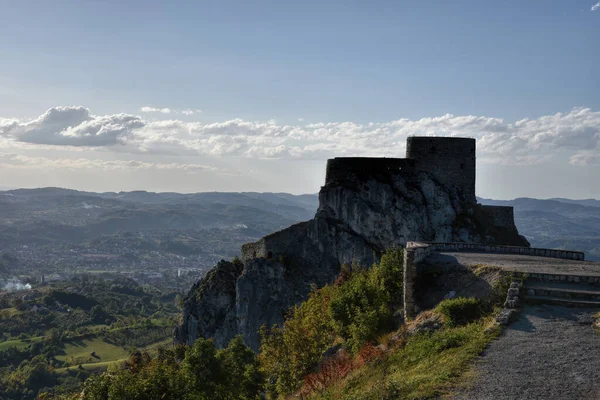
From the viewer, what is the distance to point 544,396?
12602 mm

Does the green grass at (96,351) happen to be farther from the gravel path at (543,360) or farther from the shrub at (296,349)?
the gravel path at (543,360)

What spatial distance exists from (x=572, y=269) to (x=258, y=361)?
1456cm

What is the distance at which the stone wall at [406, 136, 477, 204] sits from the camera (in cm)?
4319

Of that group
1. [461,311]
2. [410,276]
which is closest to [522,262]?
[410,276]

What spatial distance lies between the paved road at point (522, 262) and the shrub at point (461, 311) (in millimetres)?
3245

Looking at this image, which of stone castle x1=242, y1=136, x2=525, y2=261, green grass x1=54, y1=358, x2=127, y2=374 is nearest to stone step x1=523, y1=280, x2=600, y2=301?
stone castle x1=242, y1=136, x2=525, y2=261

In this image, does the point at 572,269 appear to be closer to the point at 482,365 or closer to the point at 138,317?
the point at 482,365

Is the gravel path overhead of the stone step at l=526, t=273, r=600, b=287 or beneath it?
beneath

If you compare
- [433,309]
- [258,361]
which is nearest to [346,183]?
[258,361]

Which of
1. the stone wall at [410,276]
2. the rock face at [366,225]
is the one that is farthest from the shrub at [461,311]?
the rock face at [366,225]

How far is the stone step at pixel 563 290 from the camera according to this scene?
61.2 feet

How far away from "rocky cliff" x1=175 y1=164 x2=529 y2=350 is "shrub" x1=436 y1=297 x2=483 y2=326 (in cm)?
2278

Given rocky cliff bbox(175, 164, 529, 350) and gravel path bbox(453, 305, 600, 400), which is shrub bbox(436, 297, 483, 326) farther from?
rocky cliff bbox(175, 164, 529, 350)

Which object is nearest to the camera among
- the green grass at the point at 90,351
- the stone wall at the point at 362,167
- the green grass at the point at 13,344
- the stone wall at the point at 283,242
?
the stone wall at the point at 362,167
